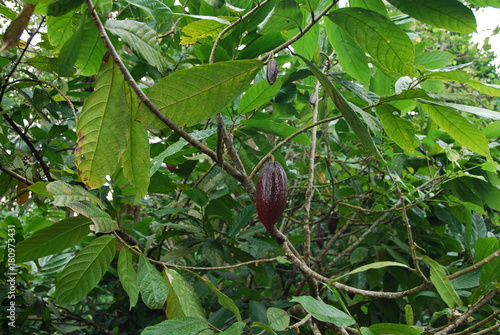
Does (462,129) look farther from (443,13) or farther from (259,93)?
(259,93)

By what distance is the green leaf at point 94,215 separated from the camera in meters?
0.79

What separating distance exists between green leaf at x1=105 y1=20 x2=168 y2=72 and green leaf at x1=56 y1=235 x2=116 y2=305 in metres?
0.41

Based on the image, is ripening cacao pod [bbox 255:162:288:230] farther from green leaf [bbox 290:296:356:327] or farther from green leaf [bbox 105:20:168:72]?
green leaf [bbox 105:20:168:72]

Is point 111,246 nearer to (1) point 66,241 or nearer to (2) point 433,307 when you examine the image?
(1) point 66,241

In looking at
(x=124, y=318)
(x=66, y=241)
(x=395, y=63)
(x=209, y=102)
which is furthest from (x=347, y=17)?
(x=124, y=318)

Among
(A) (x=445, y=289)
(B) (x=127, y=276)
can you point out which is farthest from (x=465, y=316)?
(B) (x=127, y=276)

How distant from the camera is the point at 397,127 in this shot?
2.94 ft

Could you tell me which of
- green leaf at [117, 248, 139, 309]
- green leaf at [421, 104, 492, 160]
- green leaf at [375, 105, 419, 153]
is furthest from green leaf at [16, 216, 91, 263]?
green leaf at [421, 104, 492, 160]

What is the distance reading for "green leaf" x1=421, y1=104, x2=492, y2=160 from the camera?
2.77 feet

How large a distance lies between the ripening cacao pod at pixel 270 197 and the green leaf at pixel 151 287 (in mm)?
256

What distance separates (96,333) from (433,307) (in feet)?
4.87

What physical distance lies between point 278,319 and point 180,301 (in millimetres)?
226

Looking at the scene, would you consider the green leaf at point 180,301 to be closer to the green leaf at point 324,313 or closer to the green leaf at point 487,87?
the green leaf at point 324,313

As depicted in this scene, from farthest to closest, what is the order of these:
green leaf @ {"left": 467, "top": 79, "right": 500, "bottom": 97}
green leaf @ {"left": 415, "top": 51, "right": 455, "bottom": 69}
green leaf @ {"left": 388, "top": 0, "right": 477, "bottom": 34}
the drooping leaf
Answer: green leaf @ {"left": 415, "top": 51, "right": 455, "bottom": 69}
green leaf @ {"left": 467, "top": 79, "right": 500, "bottom": 97}
green leaf @ {"left": 388, "top": 0, "right": 477, "bottom": 34}
the drooping leaf
